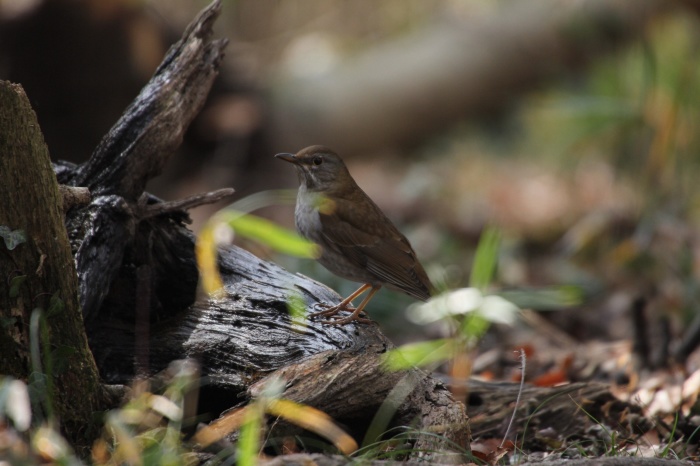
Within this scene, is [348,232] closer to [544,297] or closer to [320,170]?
[320,170]

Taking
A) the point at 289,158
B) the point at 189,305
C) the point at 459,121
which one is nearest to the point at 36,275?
the point at 189,305

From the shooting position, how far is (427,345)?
10.9 ft

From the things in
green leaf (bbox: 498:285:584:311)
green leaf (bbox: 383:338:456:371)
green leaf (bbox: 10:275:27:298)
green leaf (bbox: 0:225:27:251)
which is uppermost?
green leaf (bbox: 0:225:27:251)

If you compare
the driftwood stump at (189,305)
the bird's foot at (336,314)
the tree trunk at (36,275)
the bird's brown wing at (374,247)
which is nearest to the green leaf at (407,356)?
the driftwood stump at (189,305)

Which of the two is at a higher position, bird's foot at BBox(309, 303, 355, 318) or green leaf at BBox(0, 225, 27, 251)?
green leaf at BBox(0, 225, 27, 251)

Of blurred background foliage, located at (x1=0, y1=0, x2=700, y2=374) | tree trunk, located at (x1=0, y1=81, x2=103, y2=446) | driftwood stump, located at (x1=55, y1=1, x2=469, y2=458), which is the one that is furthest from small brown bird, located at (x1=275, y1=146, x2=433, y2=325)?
tree trunk, located at (x1=0, y1=81, x2=103, y2=446)

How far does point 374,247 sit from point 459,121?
295 inches

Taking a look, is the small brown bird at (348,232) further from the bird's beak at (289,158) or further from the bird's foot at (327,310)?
the bird's foot at (327,310)

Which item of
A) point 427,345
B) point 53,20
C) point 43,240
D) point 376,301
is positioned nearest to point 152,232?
point 43,240

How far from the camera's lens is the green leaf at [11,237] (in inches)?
115

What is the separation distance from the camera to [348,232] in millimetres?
4762

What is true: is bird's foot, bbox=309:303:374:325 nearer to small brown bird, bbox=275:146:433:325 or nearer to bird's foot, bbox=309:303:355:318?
bird's foot, bbox=309:303:355:318

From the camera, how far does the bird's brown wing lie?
468 centimetres

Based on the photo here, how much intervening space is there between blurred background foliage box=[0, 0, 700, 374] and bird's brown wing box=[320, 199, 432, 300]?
57.8 inches
